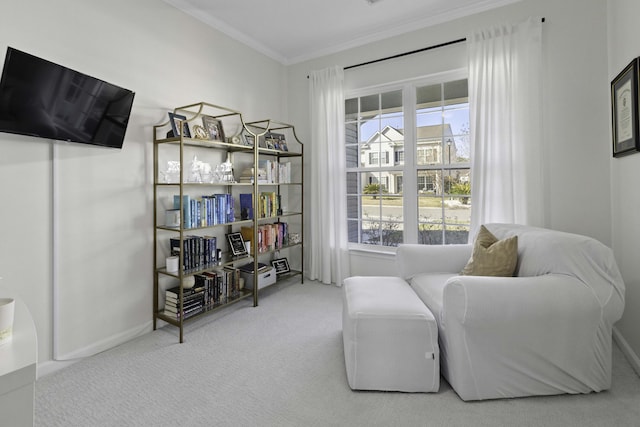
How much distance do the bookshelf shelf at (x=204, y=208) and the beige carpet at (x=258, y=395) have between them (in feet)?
1.39

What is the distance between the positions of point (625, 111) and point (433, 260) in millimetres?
1620

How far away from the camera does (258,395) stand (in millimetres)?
1854

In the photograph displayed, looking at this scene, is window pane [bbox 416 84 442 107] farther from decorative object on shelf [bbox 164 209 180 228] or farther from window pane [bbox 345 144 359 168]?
decorative object on shelf [bbox 164 209 180 228]

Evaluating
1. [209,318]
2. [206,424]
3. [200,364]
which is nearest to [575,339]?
[206,424]

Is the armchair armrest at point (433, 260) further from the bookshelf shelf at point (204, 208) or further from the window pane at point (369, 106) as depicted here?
the window pane at point (369, 106)

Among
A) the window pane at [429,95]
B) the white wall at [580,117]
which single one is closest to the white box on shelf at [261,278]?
the window pane at [429,95]

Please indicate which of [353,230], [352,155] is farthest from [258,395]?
[352,155]

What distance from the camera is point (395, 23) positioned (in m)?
3.42

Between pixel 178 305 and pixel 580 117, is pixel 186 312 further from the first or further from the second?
pixel 580 117

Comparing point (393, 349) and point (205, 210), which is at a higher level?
point (205, 210)

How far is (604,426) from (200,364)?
2220 mm

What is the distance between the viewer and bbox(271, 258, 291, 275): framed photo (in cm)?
389

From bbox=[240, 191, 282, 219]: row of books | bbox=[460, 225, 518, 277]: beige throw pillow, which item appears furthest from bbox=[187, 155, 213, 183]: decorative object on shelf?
bbox=[460, 225, 518, 277]: beige throw pillow

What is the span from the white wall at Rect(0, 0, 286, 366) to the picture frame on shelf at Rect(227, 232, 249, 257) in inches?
29.5
